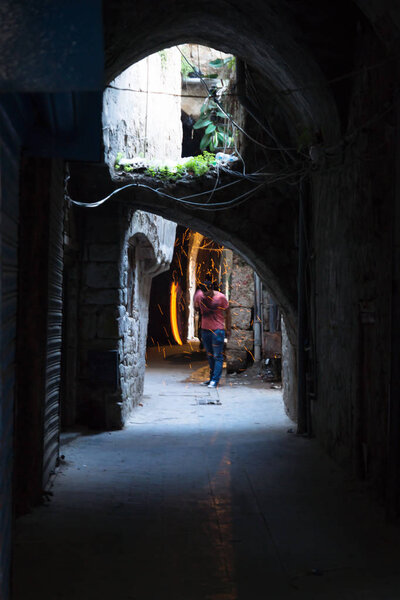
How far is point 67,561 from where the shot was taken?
3090 millimetres

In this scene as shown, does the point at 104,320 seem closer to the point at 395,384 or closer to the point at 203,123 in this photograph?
the point at 203,123

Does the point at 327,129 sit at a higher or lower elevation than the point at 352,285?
higher

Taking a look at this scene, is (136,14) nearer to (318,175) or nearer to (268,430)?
(318,175)

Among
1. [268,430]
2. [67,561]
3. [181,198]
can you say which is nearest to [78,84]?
[67,561]

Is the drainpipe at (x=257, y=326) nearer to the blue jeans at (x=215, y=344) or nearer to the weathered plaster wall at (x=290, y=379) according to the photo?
the blue jeans at (x=215, y=344)

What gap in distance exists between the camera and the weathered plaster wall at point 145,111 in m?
6.76

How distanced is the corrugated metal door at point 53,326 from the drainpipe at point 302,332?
279cm

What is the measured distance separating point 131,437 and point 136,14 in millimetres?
4303

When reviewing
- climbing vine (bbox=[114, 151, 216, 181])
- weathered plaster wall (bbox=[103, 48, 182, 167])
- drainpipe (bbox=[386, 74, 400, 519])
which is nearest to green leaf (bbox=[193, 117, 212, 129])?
weathered plaster wall (bbox=[103, 48, 182, 167])

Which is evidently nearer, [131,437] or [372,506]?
[372,506]

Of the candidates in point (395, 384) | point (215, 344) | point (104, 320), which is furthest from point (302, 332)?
point (215, 344)

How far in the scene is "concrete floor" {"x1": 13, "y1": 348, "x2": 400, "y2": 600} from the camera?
2.81m

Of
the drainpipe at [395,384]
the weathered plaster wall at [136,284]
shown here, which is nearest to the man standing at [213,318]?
the weathered plaster wall at [136,284]

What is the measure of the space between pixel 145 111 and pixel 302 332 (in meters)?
3.65
